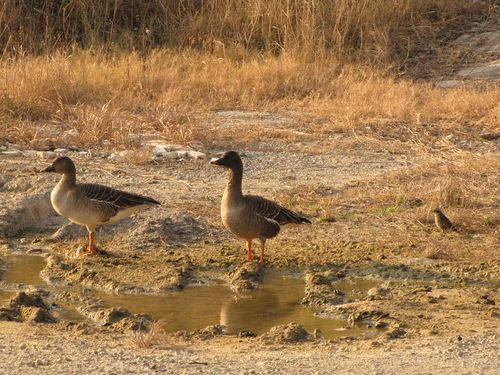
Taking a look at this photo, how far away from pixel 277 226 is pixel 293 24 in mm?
8760

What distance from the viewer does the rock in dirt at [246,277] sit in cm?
862

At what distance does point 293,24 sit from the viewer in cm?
1734

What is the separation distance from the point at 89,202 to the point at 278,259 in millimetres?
1621

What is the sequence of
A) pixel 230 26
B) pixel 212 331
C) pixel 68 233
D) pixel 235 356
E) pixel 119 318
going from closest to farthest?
pixel 235 356, pixel 212 331, pixel 119 318, pixel 68 233, pixel 230 26

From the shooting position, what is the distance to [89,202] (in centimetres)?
911

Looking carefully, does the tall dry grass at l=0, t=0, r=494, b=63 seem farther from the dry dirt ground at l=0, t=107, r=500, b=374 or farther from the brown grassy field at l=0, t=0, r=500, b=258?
the dry dirt ground at l=0, t=107, r=500, b=374

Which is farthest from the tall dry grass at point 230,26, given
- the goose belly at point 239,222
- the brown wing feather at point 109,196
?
the goose belly at point 239,222

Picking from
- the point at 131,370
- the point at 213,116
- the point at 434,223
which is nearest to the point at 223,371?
the point at 131,370

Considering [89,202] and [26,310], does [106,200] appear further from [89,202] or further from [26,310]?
[26,310]

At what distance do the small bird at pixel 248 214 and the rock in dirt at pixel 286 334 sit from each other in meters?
1.84

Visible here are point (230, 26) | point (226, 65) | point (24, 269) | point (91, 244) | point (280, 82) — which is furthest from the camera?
point (230, 26)

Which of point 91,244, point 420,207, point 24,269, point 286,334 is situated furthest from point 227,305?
point 420,207

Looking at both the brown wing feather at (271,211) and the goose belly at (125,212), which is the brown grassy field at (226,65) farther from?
the brown wing feather at (271,211)

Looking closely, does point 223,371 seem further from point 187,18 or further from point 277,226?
point 187,18
